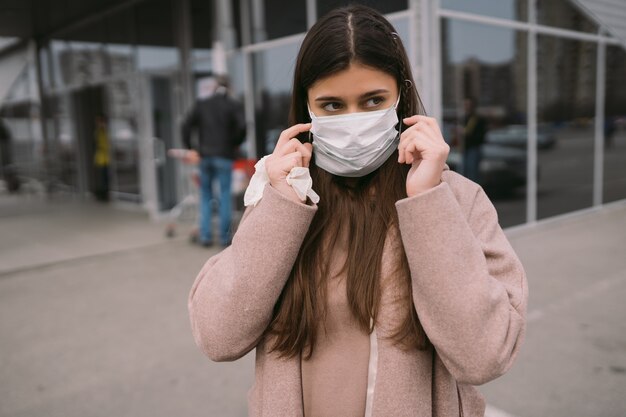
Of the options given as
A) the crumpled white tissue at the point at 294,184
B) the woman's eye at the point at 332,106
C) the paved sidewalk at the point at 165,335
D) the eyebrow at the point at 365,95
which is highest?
the eyebrow at the point at 365,95

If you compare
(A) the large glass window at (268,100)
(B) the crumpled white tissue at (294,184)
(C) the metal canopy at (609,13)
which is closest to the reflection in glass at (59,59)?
(A) the large glass window at (268,100)

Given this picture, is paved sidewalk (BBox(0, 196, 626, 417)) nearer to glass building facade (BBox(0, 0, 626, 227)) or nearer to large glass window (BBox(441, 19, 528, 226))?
large glass window (BBox(441, 19, 528, 226))

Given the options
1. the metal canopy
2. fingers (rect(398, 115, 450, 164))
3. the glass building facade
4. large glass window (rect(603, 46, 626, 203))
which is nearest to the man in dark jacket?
the glass building facade

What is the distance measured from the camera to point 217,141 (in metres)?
6.62

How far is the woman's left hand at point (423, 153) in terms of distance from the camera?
1.12 metres

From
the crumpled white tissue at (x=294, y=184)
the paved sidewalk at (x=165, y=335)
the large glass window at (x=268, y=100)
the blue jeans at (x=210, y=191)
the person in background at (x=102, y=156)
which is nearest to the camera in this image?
the crumpled white tissue at (x=294, y=184)

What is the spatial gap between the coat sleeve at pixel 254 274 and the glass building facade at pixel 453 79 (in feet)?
13.7

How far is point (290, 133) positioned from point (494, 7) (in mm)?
6224

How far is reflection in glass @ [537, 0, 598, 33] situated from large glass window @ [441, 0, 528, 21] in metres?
0.42

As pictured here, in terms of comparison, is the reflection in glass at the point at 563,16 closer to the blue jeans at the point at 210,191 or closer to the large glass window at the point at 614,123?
the large glass window at the point at 614,123

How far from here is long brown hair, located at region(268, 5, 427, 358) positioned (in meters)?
1.21

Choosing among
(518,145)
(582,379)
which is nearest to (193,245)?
(518,145)

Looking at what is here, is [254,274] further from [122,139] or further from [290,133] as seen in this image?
[122,139]

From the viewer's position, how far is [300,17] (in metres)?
7.10
